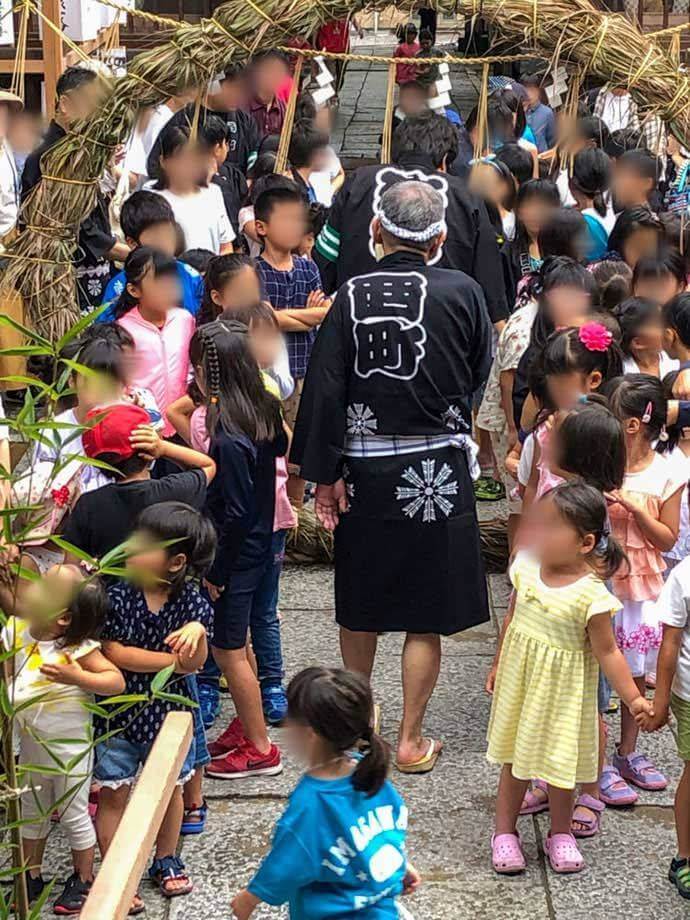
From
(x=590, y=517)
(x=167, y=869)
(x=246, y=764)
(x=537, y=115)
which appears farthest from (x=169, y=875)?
(x=537, y=115)

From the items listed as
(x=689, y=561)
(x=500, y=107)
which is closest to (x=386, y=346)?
(x=689, y=561)

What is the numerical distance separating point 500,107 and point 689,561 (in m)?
5.68

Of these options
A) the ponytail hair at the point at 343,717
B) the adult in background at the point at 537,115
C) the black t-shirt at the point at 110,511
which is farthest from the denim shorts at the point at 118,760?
the adult in background at the point at 537,115

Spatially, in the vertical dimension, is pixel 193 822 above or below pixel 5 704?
below

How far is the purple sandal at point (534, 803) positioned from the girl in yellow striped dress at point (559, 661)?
268mm

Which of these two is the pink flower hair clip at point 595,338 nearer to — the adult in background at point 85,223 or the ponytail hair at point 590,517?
the ponytail hair at point 590,517

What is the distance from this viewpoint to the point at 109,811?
3750 mm

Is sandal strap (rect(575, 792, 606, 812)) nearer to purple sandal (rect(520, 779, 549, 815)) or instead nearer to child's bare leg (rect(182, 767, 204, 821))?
purple sandal (rect(520, 779, 549, 815))

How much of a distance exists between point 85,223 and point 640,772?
3446 millimetres

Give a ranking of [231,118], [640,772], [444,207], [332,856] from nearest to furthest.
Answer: [332,856], [640,772], [444,207], [231,118]

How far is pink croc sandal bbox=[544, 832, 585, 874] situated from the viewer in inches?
157

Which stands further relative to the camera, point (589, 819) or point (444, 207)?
point (444, 207)

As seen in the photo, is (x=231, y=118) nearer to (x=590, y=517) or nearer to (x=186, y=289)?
(x=186, y=289)

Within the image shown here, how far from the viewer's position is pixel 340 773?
9.39ft
